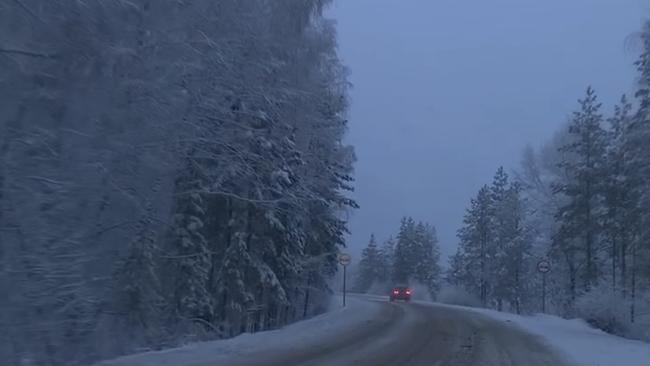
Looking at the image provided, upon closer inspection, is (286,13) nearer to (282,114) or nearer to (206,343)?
(282,114)

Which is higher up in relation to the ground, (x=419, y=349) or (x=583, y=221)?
(x=583, y=221)

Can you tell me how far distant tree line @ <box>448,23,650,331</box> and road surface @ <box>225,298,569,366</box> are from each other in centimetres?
685

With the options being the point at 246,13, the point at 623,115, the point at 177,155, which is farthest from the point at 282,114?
the point at 623,115

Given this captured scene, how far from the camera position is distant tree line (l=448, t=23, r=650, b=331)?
28891 mm

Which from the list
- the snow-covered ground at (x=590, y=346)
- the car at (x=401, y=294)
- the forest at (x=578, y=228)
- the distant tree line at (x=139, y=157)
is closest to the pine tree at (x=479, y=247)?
the forest at (x=578, y=228)

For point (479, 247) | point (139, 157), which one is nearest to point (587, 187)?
point (139, 157)

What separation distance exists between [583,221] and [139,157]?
3179 centimetres

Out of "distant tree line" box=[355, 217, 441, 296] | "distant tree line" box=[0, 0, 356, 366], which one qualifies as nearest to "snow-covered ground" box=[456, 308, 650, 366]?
"distant tree line" box=[0, 0, 356, 366]

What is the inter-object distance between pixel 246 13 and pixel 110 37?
16.5 feet

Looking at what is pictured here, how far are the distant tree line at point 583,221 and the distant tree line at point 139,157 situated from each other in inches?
482

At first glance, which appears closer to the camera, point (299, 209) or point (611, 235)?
point (299, 209)

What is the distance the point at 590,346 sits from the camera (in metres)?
21.0

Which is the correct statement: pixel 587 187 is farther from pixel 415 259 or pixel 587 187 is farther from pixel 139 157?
pixel 415 259

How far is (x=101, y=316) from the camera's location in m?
13.2
